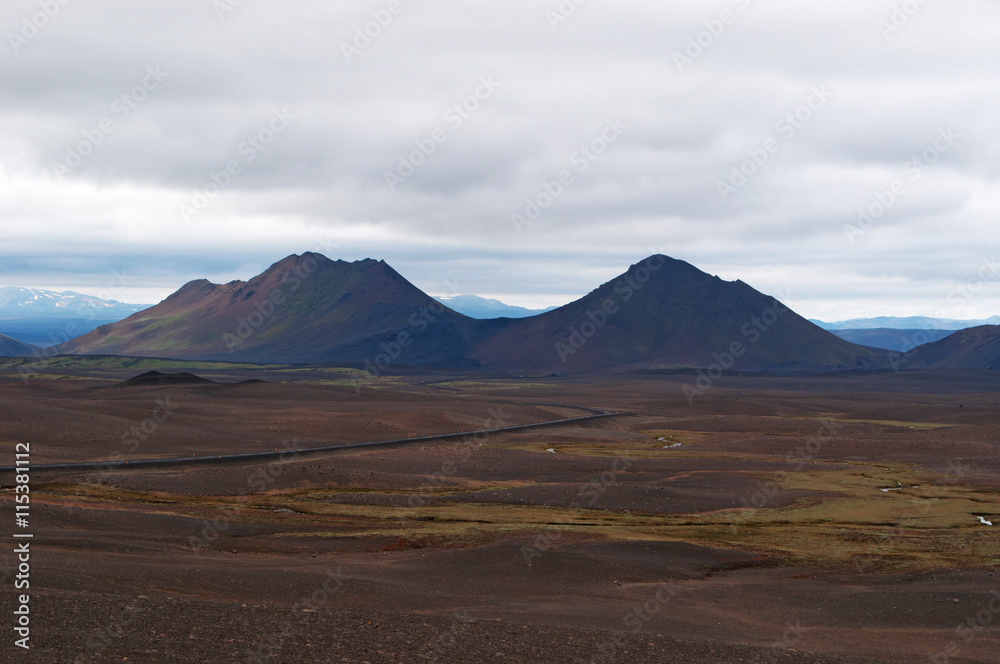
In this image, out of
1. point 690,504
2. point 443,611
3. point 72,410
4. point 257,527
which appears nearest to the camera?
point 443,611

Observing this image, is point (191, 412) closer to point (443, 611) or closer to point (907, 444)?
point (907, 444)

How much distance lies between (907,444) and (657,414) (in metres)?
43.7

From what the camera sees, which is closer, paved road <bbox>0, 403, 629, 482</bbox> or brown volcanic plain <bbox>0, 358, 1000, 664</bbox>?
brown volcanic plain <bbox>0, 358, 1000, 664</bbox>

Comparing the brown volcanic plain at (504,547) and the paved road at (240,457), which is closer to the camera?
Answer: the brown volcanic plain at (504,547)

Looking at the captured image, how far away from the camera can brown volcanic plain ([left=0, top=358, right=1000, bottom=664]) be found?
19.2m

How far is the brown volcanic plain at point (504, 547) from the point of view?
1922 cm

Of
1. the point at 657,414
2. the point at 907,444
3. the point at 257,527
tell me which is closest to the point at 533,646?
the point at 257,527

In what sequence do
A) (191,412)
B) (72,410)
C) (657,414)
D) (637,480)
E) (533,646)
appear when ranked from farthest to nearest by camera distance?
(657,414) < (191,412) < (72,410) < (637,480) < (533,646)

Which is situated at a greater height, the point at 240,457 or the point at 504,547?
the point at 240,457

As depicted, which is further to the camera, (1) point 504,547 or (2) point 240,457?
(2) point 240,457

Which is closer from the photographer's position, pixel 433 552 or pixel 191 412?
pixel 433 552

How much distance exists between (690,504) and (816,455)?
32.8 metres

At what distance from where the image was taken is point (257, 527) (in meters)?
37.9

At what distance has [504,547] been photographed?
32.1 meters
